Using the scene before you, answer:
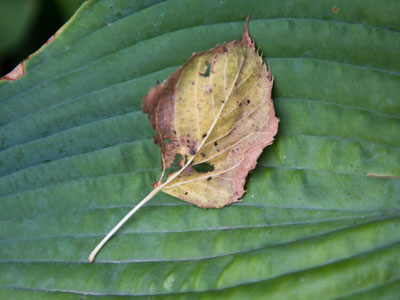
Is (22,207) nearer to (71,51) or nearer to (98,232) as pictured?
(98,232)

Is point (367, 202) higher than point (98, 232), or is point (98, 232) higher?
point (98, 232)

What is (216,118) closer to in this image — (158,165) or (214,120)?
(214,120)

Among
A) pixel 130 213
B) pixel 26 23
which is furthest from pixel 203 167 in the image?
pixel 26 23

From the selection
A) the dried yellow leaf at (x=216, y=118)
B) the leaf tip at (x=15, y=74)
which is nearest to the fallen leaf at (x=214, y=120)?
the dried yellow leaf at (x=216, y=118)

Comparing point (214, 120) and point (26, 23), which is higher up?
point (26, 23)

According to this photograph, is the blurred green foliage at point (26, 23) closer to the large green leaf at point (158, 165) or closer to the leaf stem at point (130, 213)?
the large green leaf at point (158, 165)

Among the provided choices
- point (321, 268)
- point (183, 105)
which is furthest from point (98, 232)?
point (321, 268)
